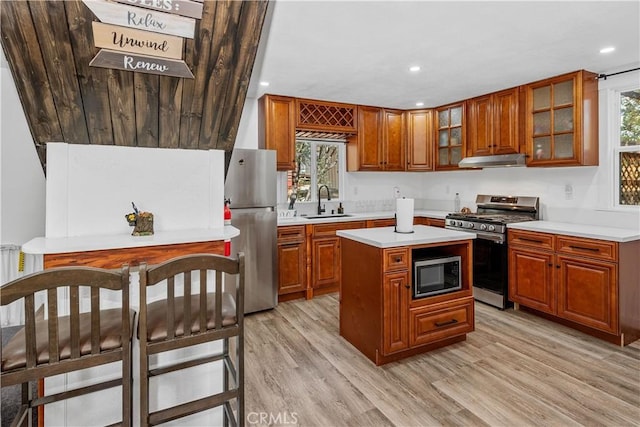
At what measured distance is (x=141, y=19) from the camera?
1.61 metres

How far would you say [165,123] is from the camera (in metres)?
2.08

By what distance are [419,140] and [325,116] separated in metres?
1.46

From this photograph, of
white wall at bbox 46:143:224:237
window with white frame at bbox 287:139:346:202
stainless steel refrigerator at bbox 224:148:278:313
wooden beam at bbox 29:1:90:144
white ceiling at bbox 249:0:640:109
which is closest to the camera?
wooden beam at bbox 29:1:90:144

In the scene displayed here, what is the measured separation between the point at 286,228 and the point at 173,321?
98.7 inches

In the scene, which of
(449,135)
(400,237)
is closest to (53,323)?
(400,237)

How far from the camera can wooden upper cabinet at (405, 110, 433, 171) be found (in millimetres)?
4941

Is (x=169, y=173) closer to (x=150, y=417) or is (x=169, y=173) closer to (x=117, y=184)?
(x=117, y=184)

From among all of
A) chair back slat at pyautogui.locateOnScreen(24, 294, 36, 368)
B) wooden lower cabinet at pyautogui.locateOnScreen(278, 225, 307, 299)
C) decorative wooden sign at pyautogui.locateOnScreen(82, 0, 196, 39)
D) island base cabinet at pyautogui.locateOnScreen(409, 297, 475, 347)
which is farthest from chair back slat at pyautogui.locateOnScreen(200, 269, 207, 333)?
wooden lower cabinet at pyautogui.locateOnScreen(278, 225, 307, 299)

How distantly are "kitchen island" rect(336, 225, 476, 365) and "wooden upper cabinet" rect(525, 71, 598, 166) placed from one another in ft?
5.17

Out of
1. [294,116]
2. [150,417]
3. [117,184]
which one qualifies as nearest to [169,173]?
[117,184]

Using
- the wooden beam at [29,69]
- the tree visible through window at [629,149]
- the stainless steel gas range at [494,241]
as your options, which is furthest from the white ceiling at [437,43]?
the stainless steel gas range at [494,241]

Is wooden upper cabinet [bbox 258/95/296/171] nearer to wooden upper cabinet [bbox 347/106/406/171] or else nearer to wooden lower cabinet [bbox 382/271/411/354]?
wooden upper cabinet [bbox 347/106/406/171]

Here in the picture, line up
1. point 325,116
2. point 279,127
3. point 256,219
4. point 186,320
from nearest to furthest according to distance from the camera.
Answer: point 186,320
point 256,219
point 279,127
point 325,116

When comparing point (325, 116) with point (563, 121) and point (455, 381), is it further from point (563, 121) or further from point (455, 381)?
point (455, 381)
